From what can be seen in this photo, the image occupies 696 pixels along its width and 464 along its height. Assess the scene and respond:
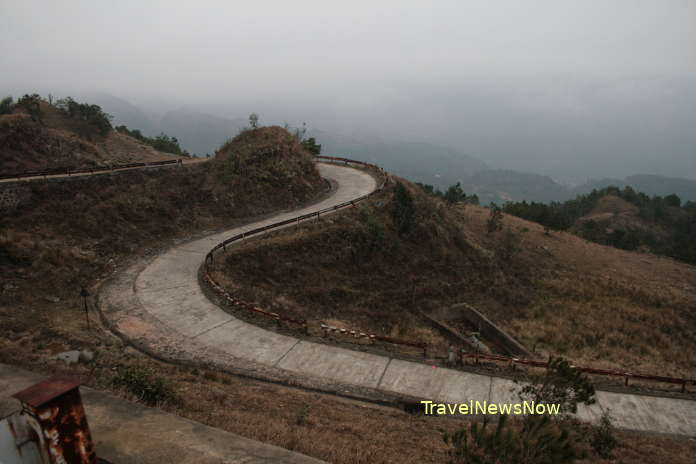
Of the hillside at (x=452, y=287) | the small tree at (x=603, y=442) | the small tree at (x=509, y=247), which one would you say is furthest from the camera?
the small tree at (x=509, y=247)

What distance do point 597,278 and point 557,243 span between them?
895 cm

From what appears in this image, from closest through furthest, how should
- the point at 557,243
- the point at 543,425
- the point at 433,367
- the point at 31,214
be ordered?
the point at 543,425, the point at 433,367, the point at 31,214, the point at 557,243

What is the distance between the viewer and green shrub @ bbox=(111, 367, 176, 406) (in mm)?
7974

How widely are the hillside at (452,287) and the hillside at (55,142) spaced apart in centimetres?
1943

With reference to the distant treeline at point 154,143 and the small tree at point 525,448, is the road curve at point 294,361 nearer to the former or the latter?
the small tree at point 525,448

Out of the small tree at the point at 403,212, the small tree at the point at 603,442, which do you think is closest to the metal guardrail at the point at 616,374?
the small tree at the point at 603,442

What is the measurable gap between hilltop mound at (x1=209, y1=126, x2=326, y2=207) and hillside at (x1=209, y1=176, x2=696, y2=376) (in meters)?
6.17

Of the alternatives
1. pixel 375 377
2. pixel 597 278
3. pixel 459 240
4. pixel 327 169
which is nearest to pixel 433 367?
pixel 375 377

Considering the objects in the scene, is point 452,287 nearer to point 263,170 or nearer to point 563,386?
point 563,386

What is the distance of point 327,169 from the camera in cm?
4050

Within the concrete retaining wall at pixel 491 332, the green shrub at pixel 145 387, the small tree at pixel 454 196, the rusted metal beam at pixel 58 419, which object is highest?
the small tree at pixel 454 196

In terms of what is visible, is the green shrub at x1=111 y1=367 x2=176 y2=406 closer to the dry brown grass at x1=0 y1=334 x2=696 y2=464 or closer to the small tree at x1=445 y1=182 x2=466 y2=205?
the dry brown grass at x1=0 y1=334 x2=696 y2=464

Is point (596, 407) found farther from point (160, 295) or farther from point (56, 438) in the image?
point (160, 295)

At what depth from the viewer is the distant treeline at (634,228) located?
51.9 m
